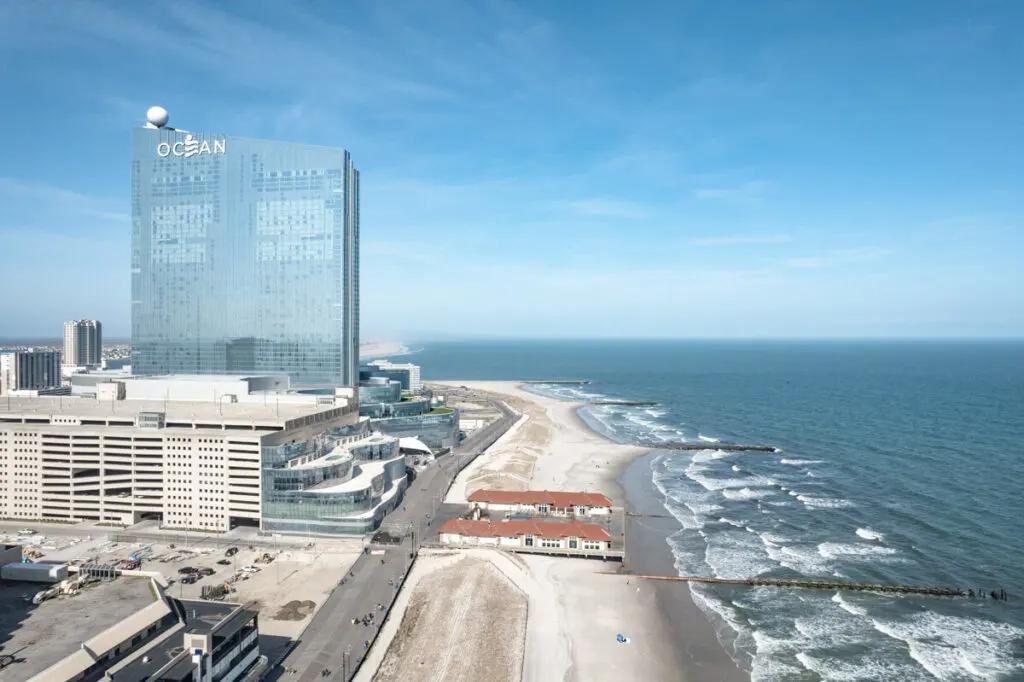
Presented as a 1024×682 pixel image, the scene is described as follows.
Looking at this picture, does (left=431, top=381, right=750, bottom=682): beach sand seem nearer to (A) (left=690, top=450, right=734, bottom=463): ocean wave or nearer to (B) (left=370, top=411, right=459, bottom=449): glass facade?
(B) (left=370, top=411, right=459, bottom=449): glass facade

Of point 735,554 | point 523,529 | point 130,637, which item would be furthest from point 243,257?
point 735,554

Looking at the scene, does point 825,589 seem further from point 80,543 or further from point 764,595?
point 80,543

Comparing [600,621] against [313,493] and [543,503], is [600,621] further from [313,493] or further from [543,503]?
[313,493]

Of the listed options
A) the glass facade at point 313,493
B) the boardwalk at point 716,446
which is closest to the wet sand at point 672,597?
the glass facade at point 313,493

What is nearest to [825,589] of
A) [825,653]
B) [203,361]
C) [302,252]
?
[825,653]

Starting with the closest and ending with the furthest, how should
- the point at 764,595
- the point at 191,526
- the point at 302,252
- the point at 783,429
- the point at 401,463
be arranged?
1. the point at 764,595
2. the point at 191,526
3. the point at 401,463
4. the point at 302,252
5. the point at 783,429
